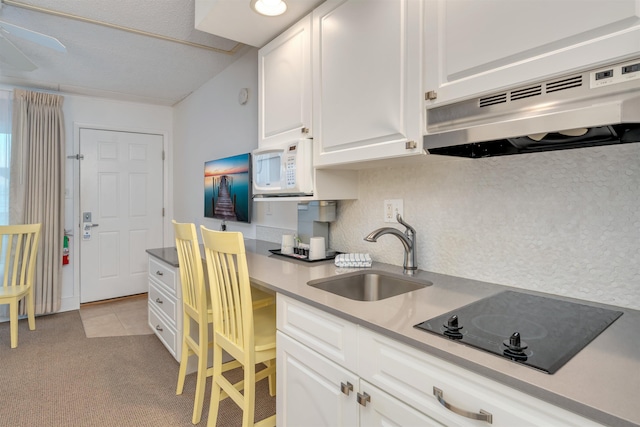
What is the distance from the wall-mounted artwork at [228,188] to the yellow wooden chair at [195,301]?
88 centimetres

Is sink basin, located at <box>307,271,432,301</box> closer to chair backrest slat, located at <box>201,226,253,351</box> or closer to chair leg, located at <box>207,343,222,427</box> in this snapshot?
chair backrest slat, located at <box>201,226,253,351</box>

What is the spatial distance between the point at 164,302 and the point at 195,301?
2.55 feet

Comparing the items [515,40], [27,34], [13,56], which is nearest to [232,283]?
[515,40]

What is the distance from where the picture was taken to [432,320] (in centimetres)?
104

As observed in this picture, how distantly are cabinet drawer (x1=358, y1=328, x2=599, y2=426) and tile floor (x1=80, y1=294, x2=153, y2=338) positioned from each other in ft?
9.47

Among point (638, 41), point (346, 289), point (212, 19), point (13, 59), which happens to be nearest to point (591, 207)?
point (638, 41)

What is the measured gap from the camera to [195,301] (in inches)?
79.5

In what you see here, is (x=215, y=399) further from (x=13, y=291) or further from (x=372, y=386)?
(x=13, y=291)

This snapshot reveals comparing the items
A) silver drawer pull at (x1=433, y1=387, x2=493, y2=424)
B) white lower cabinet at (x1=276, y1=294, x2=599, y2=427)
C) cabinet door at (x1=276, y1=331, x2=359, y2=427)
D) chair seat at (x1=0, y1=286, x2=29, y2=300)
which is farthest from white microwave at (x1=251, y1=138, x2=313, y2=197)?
chair seat at (x1=0, y1=286, x2=29, y2=300)

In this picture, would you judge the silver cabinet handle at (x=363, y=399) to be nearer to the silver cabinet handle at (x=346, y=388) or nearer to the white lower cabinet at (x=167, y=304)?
the silver cabinet handle at (x=346, y=388)

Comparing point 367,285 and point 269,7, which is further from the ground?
point 269,7

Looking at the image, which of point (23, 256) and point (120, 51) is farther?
point (23, 256)

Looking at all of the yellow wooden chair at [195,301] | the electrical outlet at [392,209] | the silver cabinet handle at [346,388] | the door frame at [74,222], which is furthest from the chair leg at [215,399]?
the door frame at [74,222]

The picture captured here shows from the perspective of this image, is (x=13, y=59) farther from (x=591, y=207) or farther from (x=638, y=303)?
(x=638, y=303)
